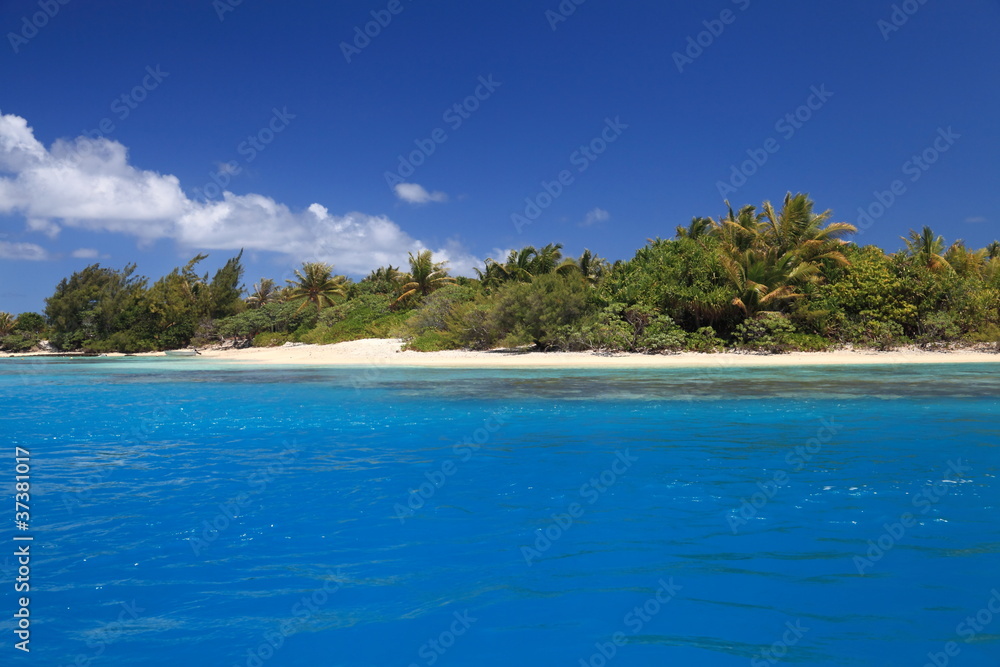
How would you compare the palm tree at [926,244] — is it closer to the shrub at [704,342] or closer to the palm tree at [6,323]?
the shrub at [704,342]

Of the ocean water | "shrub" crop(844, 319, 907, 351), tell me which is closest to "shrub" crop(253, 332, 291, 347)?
the ocean water

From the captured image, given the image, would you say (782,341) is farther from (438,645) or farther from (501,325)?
(438,645)

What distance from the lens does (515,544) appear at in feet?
14.1

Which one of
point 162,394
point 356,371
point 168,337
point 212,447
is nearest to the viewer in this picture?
point 212,447

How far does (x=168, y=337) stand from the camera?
4231cm

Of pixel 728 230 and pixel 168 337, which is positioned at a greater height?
pixel 728 230

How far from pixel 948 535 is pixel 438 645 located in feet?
11.8

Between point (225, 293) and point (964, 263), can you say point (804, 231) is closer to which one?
point (964, 263)

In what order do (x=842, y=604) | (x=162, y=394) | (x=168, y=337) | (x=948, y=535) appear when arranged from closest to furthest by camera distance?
(x=842, y=604) → (x=948, y=535) → (x=162, y=394) → (x=168, y=337)

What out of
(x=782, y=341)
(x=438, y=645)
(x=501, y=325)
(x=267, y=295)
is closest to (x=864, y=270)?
(x=782, y=341)

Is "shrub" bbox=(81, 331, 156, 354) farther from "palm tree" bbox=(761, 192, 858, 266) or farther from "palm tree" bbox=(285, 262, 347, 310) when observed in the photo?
"palm tree" bbox=(761, 192, 858, 266)

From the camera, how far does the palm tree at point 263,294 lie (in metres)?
56.0

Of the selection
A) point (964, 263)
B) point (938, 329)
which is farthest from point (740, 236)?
point (964, 263)

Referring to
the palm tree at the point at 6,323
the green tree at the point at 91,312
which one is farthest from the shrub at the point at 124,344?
the palm tree at the point at 6,323
